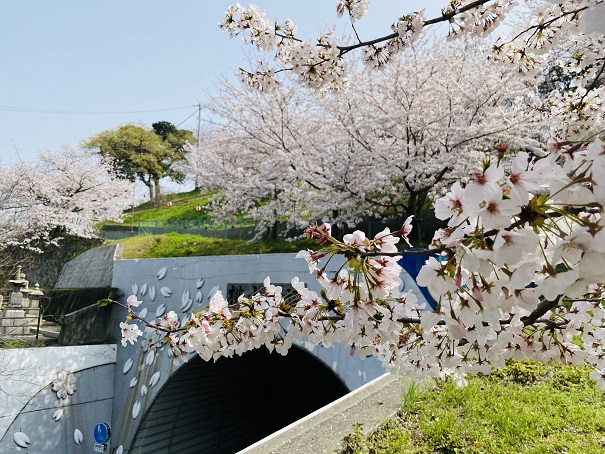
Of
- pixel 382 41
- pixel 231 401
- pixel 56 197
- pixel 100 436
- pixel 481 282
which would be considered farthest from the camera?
pixel 56 197

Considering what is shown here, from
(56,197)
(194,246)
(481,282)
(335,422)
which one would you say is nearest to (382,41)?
(481,282)

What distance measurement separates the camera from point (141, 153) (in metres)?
34.1

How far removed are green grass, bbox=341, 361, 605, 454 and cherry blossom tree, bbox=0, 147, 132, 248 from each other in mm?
16438

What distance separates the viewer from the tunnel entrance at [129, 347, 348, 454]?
986 centimetres

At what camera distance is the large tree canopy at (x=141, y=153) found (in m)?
33.4

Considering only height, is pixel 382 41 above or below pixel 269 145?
below

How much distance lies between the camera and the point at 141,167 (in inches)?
1324

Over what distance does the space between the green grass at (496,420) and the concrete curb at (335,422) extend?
128mm

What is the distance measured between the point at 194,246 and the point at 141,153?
911 inches

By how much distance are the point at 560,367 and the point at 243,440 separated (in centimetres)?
860

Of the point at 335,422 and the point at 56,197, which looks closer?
the point at 335,422

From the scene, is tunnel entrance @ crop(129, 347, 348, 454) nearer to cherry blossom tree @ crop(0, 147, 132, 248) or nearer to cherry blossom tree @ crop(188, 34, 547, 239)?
cherry blossom tree @ crop(188, 34, 547, 239)

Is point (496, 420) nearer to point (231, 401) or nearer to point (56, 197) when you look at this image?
point (231, 401)

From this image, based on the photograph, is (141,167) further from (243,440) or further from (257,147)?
(243,440)
